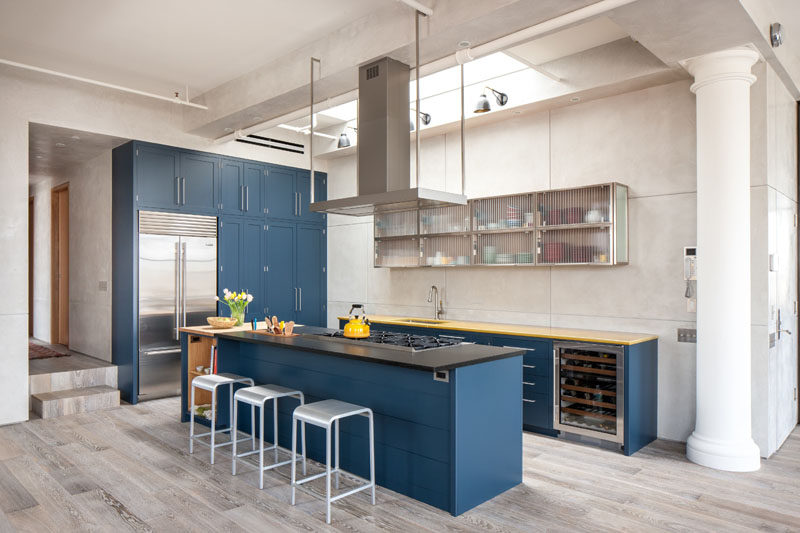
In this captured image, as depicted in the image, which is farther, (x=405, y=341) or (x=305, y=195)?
(x=305, y=195)

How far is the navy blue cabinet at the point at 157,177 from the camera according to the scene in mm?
6250

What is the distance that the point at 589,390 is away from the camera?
15.2 feet

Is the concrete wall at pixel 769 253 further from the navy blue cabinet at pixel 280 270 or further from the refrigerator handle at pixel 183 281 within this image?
the refrigerator handle at pixel 183 281

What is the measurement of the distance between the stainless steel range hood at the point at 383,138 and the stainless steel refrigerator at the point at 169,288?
2.87 m

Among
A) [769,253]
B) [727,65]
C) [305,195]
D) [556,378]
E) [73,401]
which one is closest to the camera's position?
[727,65]

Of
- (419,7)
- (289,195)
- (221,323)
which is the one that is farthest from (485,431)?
(289,195)

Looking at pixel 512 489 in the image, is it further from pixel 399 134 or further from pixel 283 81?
pixel 283 81

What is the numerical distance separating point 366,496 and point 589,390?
7.02ft

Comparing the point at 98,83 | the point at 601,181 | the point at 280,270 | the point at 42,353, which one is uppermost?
the point at 98,83

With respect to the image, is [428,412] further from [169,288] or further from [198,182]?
[198,182]

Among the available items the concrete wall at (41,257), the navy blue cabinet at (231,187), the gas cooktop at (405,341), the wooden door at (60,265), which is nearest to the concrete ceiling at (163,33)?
the navy blue cabinet at (231,187)

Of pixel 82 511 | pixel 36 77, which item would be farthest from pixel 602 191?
pixel 36 77

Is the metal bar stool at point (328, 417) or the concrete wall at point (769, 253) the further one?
the concrete wall at point (769, 253)

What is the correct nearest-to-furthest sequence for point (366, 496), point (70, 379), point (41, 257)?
1. point (366, 496)
2. point (70, 379)
3. point (41, 257)
